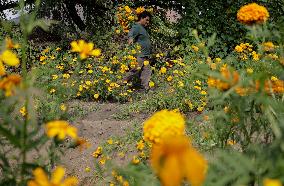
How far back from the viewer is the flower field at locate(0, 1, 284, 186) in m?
0.99

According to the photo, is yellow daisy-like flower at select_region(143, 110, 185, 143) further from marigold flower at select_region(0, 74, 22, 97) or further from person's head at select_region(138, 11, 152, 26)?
person's head at select_region(138, 11, 152, 26)

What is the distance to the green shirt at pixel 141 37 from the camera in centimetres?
645

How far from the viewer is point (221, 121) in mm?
1873

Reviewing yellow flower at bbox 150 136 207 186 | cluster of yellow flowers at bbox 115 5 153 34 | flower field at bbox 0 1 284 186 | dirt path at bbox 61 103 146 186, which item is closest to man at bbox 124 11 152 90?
flower field at bbox 0 1 284 186

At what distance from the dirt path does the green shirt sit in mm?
1221

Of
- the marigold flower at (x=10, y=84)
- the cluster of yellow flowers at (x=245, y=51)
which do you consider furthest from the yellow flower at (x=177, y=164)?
the cluster of yellow flowers at (x=245, y=51)

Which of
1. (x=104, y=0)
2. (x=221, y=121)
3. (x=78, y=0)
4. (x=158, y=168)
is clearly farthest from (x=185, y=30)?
(x=158, y=168)

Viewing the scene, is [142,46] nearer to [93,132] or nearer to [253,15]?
[93,132]

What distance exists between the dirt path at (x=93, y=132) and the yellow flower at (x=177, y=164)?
8.12 ft

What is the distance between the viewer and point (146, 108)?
504 cm

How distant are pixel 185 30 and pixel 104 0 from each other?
1.68 meters

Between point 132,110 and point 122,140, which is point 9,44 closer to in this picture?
point 122,140

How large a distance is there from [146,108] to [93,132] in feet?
3.20

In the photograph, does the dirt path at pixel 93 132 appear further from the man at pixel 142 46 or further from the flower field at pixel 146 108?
the man at pixel 142 46
